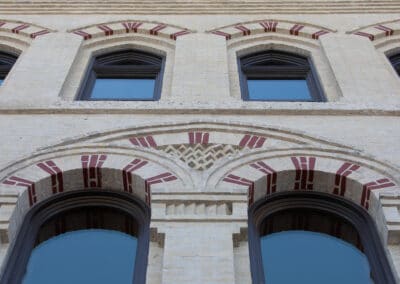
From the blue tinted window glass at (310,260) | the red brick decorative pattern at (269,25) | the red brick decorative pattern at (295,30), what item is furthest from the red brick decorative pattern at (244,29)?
the blue tinted window glass at (310,260)

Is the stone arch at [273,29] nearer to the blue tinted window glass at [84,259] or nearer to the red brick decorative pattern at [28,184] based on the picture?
the red brick decorative pattern at [28,184]

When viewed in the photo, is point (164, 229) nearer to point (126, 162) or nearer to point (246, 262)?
point (246, 262)

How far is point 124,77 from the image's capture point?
10188 millimetres

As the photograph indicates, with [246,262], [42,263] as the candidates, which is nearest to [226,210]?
[246,262]

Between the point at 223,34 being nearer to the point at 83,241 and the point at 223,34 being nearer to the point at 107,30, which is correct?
the point at 107,30

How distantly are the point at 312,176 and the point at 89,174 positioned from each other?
2104 millimetres

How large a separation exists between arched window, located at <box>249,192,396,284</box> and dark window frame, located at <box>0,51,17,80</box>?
16.5 ft

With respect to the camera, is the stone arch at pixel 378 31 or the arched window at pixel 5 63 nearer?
the arched window at pixel 5 63

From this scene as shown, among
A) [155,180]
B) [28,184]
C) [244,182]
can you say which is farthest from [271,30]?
[28,184]

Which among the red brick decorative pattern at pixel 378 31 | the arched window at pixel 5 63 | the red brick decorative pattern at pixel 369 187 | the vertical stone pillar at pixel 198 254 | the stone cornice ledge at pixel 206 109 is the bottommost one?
the vertical stone pillar at pixel 198 254

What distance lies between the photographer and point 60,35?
1084 cm

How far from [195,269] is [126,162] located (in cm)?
189

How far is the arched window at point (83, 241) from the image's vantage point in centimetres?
600

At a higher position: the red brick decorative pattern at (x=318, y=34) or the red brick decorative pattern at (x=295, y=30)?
the red brick decorative pattern at (x=295, y=30)
